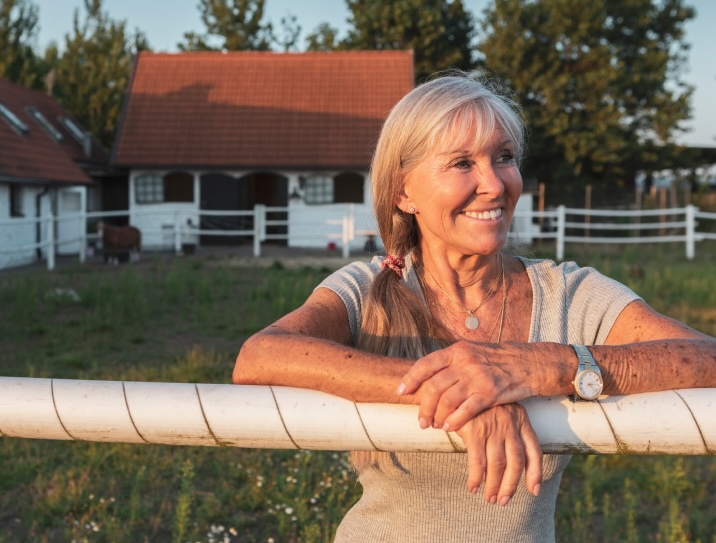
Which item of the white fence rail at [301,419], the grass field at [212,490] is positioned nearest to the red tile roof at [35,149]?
the grass field at [212,490]

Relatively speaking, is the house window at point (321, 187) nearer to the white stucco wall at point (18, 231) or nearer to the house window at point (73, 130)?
the white stucco wall at point (18, 231)

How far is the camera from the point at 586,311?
2199 millimetres

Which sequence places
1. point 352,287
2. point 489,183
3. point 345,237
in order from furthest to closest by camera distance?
point 345,237 < point 352,287 < point 489,183

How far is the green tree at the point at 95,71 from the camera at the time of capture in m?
30.6

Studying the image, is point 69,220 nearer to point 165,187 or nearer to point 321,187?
point 165,187

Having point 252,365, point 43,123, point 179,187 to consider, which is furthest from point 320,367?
point 43,123

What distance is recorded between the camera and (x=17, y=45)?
3228 centimetres

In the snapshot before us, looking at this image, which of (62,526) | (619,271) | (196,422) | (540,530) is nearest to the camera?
(196,422)

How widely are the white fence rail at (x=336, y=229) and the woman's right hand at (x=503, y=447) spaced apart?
48.5ft

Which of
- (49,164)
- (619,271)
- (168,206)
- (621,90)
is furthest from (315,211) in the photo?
(621,90)

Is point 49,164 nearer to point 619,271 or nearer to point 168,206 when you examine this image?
point 168,206

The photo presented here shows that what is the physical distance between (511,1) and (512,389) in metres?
30.1

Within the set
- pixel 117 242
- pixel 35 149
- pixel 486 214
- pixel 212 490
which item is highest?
pixel 35 149

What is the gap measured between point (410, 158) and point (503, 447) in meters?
0.88
